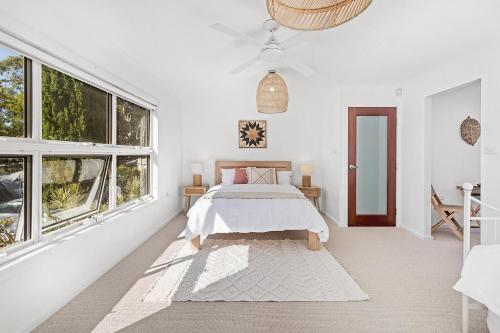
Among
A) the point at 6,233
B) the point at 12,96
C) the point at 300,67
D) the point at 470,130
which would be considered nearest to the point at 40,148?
the point at 12,96

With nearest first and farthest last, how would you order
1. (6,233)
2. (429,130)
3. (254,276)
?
(6,233) → (254,276) → (429,130)

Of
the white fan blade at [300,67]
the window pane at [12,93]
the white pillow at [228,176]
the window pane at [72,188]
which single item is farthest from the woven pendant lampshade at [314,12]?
the white pillow at [228,176]

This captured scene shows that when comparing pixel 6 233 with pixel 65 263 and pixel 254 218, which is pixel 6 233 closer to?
pixel 65 263

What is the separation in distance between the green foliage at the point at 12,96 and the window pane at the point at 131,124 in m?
1.42

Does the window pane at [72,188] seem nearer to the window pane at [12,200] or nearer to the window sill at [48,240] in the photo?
the window sill at [48,240]

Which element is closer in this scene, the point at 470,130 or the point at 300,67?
the point at 300,67

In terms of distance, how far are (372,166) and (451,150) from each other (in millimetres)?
1216

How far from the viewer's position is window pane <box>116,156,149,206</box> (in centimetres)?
344

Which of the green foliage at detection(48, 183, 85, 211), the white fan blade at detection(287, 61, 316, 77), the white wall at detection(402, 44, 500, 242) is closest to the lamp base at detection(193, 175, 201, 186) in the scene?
the green foliage at detection(48, 183, 85, 211)

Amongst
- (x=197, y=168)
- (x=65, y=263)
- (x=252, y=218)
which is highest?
(x=197, y=168)

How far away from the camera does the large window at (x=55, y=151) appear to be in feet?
6.06

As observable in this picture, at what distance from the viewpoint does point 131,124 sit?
378 centimetres

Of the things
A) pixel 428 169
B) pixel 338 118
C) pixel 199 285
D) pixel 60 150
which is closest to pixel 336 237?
pixel 428 169

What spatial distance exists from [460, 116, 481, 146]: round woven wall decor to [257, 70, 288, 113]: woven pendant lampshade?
9.87ft
